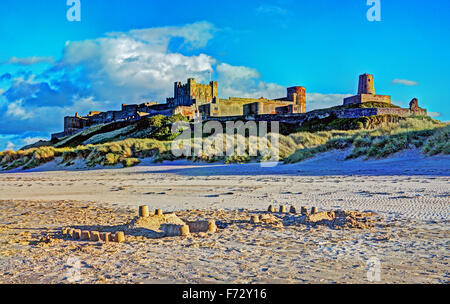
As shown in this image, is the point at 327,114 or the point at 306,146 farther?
the point at 327,114

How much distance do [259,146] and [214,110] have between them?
43.6 meters

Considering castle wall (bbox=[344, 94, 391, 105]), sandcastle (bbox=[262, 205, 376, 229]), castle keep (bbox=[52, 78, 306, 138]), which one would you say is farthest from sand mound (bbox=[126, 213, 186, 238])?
castle wall (bbox=[344, 94, 391, 105])

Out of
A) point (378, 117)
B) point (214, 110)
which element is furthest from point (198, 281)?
point (214, 110)

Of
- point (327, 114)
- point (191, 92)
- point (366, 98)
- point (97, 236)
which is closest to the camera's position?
point (97, 236)

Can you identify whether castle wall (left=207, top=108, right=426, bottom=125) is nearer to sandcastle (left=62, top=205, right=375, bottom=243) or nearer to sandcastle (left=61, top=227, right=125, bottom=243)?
sandcastle (left=62, top=205, right=375, bottom=243)

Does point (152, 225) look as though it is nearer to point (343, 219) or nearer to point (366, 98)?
point (343, 219)

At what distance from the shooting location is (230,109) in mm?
69750

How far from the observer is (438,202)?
6461 mm

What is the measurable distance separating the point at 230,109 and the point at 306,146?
→ 47.4 meters

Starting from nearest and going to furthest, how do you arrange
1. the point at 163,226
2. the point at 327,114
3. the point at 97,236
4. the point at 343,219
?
the point at 97,236 → the point at 163,226 → the point at 343,219 → the point at 327,114

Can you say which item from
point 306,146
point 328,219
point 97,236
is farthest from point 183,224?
point 306,146

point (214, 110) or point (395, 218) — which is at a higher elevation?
point (214, 110)

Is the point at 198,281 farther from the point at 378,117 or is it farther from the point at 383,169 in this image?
the point at 378,117

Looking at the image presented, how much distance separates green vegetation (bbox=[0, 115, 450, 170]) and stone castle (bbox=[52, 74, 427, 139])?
3.96 metres
